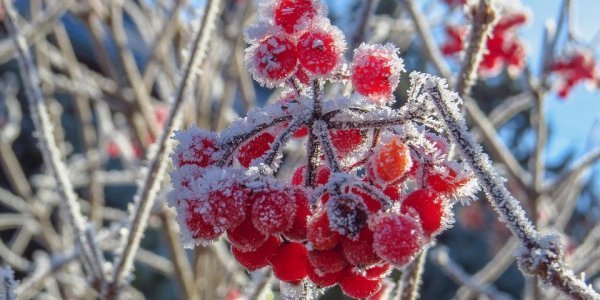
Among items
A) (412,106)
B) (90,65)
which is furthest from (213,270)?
(90,65)

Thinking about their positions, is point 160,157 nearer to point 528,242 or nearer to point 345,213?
point 345,213

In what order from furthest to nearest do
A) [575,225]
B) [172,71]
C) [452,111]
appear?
[575,225]
[172,71]
[452,111]

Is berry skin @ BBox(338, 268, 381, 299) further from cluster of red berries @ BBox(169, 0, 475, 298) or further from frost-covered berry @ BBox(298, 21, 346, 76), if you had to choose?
frost-covered berry @ BBox(298, 21, 346, 76)

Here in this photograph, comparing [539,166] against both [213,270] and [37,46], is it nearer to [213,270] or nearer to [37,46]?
[213,270]

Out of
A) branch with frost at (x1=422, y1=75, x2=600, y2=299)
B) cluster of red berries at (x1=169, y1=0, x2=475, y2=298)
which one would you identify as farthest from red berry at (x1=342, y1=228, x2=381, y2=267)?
branch with frost at (x1=422, y1=75, x2=600, y2=299)

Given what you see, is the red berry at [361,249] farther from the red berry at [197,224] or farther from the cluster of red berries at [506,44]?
the cluster of red berries at [506,44]
